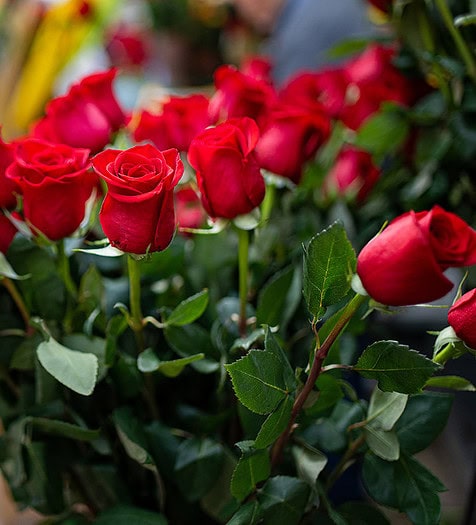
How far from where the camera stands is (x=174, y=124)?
0.42 m

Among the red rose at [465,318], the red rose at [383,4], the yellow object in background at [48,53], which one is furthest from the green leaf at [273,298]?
the yellow object in background at [48,53]

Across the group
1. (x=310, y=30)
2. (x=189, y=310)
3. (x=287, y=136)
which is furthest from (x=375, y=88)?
(x=310, y=30)

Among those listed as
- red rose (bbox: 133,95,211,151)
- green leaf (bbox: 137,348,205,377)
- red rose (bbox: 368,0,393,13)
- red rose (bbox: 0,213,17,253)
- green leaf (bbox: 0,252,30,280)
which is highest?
red rose (bbox: 368,0,393,13)

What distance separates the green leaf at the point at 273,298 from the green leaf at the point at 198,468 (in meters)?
0.08

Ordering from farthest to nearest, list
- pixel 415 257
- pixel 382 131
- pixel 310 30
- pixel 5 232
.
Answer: pixel 310 30
pixel 382 131
pixel 5 232
pixel 415 257

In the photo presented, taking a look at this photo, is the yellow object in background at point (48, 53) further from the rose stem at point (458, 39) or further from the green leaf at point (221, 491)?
the green leaf at point (221, 491)

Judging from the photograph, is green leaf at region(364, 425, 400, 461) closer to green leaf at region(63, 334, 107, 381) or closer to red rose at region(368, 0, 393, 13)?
green leaf at region(63, 334, 107, 381)

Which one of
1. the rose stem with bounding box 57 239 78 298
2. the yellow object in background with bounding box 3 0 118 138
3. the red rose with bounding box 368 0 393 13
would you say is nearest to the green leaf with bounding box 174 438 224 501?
the rose stem with bounding box 57 239 78 298

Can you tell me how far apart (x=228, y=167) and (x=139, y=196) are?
0.18 feet

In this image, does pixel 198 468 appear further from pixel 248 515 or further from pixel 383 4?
pixel 383 4

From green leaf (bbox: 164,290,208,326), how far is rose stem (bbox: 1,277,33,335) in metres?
0.08

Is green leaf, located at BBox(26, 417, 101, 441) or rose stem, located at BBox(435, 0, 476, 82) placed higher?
rose stem, located at BBox(435, 0, 476, 82)

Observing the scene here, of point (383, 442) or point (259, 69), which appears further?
point (259, 69)

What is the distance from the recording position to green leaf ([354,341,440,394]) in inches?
10.9
